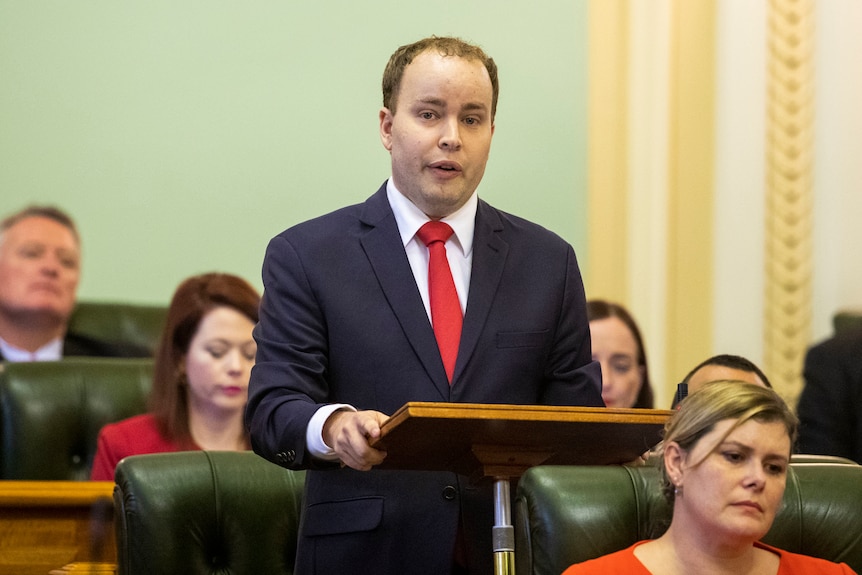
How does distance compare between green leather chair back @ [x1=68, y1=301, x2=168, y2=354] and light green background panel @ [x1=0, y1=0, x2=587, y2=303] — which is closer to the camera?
green leather chair back @ [x1=68, y1=301, x2=168, y2=354]

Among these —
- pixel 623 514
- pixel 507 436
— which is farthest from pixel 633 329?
pixel 507 436

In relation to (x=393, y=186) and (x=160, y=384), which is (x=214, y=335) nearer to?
(x=160, y=384)

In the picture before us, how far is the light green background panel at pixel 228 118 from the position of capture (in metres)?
5.11

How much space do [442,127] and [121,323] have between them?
2.85 metres

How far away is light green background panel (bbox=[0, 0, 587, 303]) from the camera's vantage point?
511 cm

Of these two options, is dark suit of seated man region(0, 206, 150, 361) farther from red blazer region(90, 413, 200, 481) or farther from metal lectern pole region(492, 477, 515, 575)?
metal lectern pole region(492, 477, 515, 575)

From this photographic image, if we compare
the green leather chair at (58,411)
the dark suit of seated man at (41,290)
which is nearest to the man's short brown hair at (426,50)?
the green leather chair at (58,411)

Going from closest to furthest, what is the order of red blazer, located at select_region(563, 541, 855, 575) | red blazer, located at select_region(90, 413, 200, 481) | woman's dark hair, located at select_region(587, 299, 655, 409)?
red blazer, located at select_region(563, 541, 855, 575) < red blazer, located at select_region(90, 413, 200, 481) < woman's dark hair, located at select_region(587, 299, 655, 409)

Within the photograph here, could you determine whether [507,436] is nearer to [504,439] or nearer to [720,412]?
[504,439]

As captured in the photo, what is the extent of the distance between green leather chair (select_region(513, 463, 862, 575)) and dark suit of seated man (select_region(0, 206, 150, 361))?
8.46 ft

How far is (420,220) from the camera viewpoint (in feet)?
7.34

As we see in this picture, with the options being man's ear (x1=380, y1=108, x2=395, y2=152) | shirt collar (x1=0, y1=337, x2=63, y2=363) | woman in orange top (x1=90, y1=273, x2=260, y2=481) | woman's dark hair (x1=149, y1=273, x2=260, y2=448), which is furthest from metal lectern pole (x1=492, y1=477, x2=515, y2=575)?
shirt collar (x1=0, y1=337, x2=63, y2=363)

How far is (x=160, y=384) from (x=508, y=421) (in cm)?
221

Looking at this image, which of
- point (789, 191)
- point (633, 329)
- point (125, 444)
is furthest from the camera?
point (789, 191)
